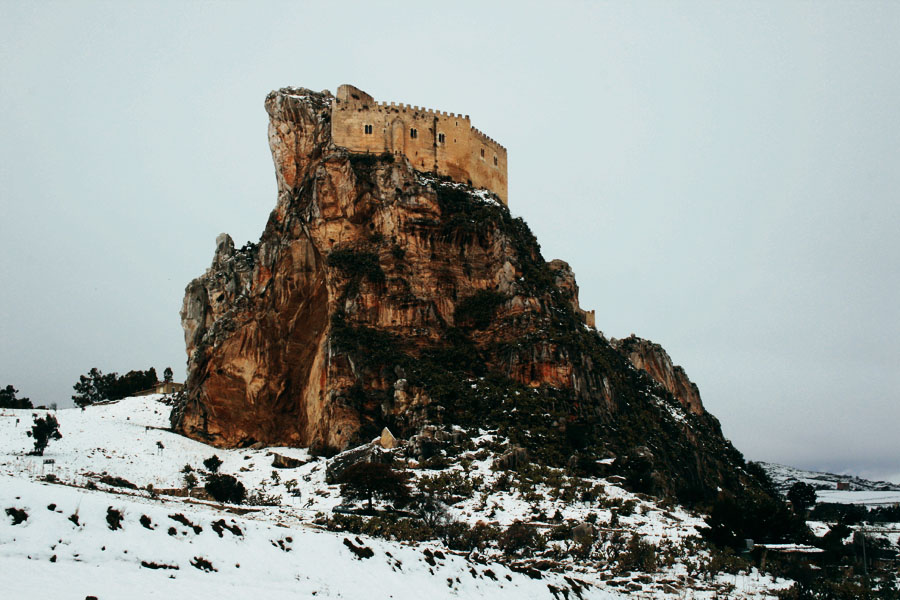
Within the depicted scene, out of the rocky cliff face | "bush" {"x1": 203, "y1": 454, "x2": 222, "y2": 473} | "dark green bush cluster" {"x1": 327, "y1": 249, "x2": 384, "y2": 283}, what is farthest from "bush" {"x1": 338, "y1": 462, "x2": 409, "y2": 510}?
"dark green bush cluster" {"x1": 327, "y1": 249, "x2": 384, "y2": 283}

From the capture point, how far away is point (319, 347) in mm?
63281

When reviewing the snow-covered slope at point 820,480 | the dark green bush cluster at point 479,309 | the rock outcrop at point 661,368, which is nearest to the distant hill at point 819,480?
the snow-covered slope at point 820,480

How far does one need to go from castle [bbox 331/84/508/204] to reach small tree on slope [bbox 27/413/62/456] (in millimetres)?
32307

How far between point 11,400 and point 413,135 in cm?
5238

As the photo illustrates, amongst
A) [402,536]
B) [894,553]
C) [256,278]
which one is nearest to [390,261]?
[256,278]

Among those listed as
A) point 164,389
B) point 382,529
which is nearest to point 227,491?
point 382,529

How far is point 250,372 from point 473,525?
33.7m

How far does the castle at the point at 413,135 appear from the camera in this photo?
6856 cm

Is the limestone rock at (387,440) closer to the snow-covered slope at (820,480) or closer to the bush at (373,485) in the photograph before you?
the bush at (373,485)

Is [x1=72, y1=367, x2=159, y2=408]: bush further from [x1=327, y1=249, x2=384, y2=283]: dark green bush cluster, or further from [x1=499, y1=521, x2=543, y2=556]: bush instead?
[x1=499, y1=521, x2=543, y2=556]: bush

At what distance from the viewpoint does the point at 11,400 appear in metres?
82.2

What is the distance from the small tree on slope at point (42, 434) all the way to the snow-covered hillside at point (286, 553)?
16.9 feet

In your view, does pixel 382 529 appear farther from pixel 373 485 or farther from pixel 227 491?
pixel 227 491

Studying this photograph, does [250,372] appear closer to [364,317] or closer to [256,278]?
[256,278]
